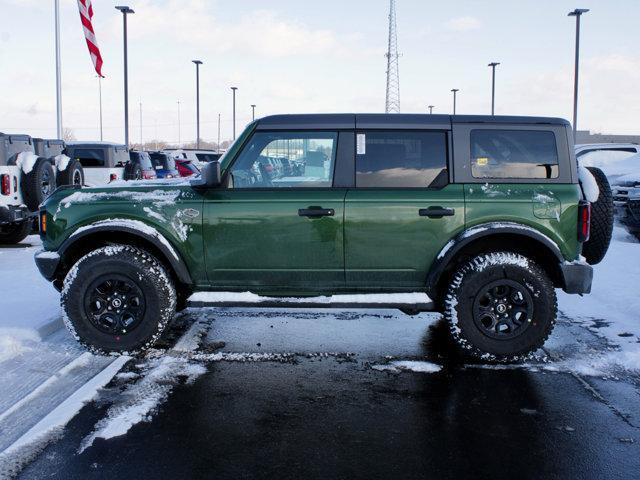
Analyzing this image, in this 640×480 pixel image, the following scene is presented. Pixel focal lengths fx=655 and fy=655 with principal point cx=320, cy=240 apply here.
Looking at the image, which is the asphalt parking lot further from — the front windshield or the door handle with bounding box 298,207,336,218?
the front windshield

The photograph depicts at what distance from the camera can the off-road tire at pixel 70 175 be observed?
12.3 metres

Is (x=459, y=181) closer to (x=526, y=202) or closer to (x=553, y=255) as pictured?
(x=526, y=202)

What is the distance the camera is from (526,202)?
5.15 metres

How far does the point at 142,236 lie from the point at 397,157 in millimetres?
2143

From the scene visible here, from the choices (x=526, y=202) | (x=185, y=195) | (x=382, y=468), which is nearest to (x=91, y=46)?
(x=185, y=195)

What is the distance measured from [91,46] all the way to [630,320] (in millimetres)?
18462

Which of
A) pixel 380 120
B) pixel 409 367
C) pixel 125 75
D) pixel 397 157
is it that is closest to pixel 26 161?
pixel 380 120

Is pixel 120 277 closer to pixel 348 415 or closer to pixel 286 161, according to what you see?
pixel 286 161

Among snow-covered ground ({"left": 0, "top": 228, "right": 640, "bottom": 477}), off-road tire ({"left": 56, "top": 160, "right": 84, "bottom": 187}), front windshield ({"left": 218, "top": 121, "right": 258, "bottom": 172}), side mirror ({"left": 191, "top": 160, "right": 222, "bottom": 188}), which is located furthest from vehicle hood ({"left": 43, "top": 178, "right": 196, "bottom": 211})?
off-road tire ({"left": 56, "top": 160, "right": 84, "bottom": 187})

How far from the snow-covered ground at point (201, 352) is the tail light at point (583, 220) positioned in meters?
0.99

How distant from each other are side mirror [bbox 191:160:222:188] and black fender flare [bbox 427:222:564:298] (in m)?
1.85

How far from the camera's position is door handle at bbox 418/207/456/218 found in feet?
16.9

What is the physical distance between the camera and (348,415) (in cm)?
409

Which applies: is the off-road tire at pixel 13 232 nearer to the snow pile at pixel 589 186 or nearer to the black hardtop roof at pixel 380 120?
the black hardtop roof at pixel 380 120
